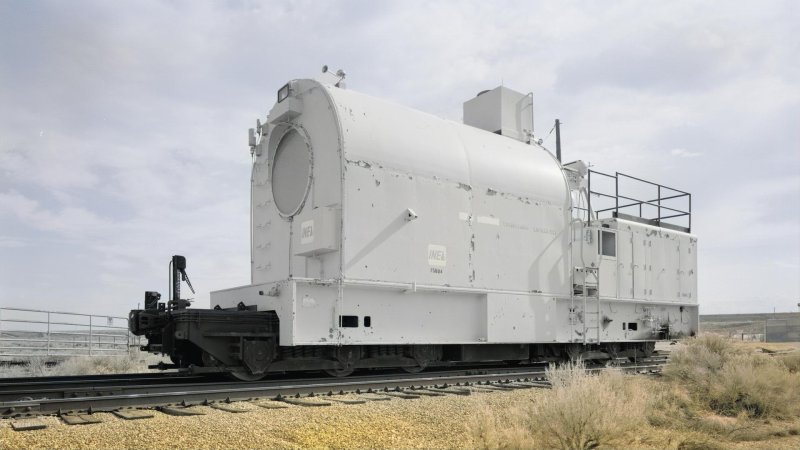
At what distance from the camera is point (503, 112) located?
49.3 feet

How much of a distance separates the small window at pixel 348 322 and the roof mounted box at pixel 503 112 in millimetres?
6452

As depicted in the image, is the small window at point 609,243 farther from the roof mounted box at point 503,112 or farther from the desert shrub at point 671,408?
the desert shrub at point 671,408

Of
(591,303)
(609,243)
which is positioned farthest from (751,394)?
(609,243)

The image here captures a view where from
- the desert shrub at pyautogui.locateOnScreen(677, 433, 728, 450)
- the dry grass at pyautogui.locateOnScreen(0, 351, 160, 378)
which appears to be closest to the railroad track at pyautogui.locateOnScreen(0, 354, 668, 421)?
the desert shrub at pyautogui.locateOnScreen(677, 433, 728, 450)

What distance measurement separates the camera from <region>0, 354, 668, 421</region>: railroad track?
7.36 meters

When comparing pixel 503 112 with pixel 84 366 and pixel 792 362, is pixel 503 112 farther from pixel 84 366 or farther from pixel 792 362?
pixel 84 366

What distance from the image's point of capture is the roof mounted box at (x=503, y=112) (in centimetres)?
1505

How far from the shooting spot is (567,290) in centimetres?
1420

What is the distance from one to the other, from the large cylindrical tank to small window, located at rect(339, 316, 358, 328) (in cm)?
64

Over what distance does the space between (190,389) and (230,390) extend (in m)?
0.77

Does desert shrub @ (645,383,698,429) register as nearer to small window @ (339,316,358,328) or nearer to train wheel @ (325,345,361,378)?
small window @ (339,316,358,328)

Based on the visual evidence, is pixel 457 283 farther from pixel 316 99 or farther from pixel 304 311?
pixel 316 99

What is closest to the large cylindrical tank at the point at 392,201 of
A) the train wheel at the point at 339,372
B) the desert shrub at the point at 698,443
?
the train wheel at the point at 339,372

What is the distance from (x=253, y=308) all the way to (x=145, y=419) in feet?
13.2
